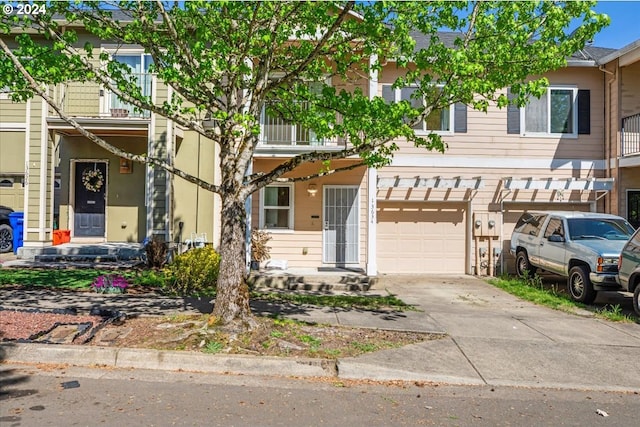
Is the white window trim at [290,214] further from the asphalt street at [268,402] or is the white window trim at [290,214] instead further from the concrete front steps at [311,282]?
the asphalt street at [268,402]

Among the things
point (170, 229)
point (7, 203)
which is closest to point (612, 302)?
point (170, 229)

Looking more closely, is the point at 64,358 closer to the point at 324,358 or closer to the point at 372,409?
the point at 324,358

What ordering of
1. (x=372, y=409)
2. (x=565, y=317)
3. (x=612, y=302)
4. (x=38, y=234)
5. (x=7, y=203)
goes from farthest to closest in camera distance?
(x=7, y=203), (x=38, y=234), (x=612, y=302), (x=565, y=317), (x=372, y=409)

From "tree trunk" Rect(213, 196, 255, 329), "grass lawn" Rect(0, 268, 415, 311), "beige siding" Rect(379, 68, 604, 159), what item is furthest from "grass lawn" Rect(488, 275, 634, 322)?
"tree trunk" Rect(213, 196, 255, 329)

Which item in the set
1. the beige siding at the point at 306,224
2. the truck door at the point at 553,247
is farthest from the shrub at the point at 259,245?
the truck door at the point at 553,247

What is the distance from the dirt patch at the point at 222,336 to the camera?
6.11 metres

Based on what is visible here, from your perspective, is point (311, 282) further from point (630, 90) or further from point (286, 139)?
point (630, 90)

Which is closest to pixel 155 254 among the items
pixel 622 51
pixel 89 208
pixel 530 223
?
pixel 89 208

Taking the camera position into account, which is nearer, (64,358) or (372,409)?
(372,409)

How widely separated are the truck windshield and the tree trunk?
25.8ft

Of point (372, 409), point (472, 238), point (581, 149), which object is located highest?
point (581, 149)

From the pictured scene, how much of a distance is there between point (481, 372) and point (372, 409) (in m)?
1.79

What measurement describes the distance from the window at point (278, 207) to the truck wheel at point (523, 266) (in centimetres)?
625

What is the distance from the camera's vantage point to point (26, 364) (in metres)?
5.75
